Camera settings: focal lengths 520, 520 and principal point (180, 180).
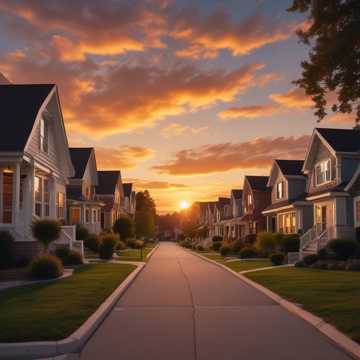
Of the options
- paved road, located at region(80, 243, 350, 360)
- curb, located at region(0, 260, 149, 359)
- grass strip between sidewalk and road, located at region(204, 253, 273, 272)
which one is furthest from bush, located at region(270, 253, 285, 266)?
curb, located at region(0, 260, 149, 359)

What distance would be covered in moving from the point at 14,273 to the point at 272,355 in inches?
517

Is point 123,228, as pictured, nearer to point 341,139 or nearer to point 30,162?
point 341,139

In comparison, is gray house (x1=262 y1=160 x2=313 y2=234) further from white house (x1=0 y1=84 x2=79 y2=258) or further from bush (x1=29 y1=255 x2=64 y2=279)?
bush (x1=29 y1=255 x2=64 y2=279)

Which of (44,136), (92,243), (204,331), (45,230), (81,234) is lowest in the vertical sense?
(204,331)

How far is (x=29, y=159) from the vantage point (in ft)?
74.2

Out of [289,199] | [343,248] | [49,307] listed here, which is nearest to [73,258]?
[343,248]

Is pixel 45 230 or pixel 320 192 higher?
pixel 320 192

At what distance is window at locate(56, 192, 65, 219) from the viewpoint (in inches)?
1202

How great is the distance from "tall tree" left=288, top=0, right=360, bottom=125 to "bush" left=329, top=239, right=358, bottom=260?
16.1 metres

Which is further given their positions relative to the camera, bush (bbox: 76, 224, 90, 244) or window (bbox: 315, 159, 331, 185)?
bush (bbox: 76, 224, 90, 244)

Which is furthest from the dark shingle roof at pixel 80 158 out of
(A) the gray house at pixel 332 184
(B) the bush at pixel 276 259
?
(B) the bush at pixel 276 259

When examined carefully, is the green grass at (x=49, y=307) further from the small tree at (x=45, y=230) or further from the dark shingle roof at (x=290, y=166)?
the dark shingle roof at (x=290, y=166)

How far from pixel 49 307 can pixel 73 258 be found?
47.6 feet

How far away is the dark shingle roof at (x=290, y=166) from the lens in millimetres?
43156
